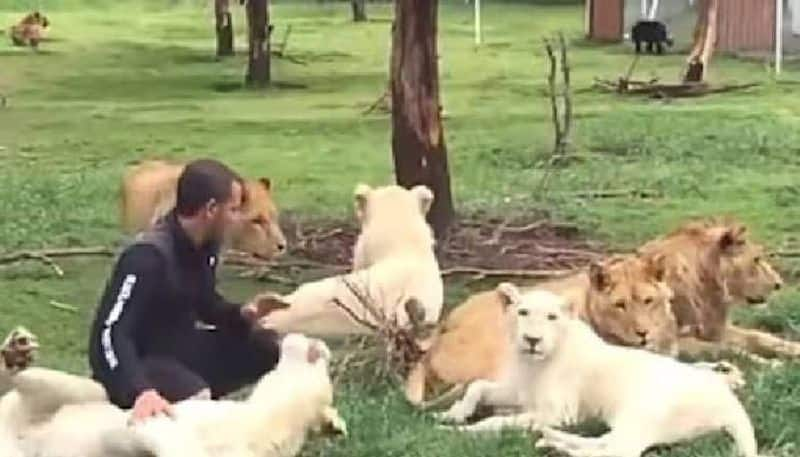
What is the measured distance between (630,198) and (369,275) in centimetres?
503

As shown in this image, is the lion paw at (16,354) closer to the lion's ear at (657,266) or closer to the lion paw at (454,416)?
the lion paw at (454,416)

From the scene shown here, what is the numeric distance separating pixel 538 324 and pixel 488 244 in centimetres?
453

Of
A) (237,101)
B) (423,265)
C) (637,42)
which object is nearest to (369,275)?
(423,265)

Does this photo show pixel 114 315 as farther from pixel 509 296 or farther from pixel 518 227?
pixel 518 227

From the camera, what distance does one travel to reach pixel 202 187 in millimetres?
5398

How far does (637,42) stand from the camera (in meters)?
27.4

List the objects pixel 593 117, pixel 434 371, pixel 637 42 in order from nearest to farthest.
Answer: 1. pixel 434 371
2. pixel 593 117
3. pixel 637 42

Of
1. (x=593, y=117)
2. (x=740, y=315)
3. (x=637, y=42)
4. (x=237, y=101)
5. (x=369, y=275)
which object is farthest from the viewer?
(x=637, y=42)

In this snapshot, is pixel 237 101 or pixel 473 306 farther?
pixel 237 101

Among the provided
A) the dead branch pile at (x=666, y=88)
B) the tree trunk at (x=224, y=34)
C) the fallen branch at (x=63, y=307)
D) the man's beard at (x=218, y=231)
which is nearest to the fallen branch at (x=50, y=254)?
the fallen branch at (x=63, y=307)

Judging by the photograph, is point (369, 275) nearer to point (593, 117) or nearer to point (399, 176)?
point (399, 176)

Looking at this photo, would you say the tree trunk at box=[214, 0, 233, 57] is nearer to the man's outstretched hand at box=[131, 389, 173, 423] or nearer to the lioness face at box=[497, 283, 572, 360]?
the lioness face at box=[497, 283, 572, 360]

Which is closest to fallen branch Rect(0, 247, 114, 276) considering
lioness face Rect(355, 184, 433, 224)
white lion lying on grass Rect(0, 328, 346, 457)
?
lioness face Rect(355, 184, 433, 224)

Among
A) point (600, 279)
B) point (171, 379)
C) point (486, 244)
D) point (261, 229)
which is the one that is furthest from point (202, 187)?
point (486, 244)
